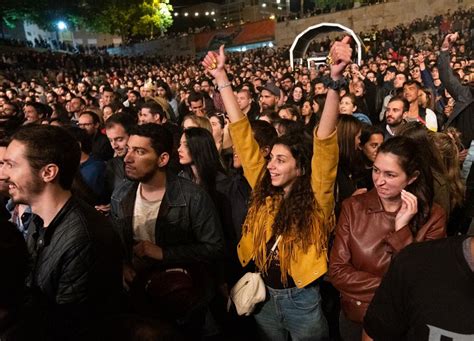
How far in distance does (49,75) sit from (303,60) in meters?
16.0

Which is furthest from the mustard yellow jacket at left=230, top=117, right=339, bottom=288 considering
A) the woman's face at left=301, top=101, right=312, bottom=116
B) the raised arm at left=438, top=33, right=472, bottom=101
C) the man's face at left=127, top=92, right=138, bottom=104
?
the man's face at left=127, top=92, right=138, bottom=104

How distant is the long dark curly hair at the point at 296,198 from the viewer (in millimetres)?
2443

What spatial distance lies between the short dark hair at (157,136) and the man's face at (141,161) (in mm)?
32

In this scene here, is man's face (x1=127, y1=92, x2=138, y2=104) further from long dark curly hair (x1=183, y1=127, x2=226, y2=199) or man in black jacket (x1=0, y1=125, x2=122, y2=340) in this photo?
man in black jacket (x1=0, y1=125, x2=122, y2=340)

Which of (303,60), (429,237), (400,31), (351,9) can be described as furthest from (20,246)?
(351,9)

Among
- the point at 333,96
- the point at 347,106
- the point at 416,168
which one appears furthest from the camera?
the point at 347,106

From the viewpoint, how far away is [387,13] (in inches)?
1192

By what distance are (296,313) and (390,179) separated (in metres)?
1.00

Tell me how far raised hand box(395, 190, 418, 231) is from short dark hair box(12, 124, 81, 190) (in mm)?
1763

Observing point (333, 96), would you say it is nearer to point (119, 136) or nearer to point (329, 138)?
point (329, 138)

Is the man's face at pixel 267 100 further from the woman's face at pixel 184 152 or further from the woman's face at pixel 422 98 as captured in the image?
the woman's face at pixel 184 152

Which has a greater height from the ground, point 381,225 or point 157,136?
point 157,136

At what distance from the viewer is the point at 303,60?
19719 millimetres

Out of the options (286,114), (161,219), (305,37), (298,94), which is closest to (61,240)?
(161,219)
